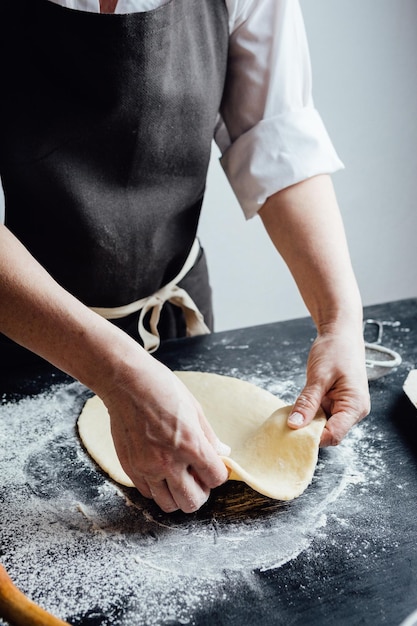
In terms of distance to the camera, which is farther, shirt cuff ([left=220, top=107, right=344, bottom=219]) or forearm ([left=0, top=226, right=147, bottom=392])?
shirt cuff ([left=220, top=107, right=344, bottom=219])

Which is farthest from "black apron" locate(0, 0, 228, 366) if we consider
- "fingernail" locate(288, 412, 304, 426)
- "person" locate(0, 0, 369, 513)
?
"fingernail" locate(288, 412, 304, 426)

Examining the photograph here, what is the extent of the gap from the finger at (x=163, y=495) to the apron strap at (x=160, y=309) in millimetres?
451

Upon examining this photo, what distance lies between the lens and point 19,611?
0.69 metres

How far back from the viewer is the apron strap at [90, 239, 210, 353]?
1.31m

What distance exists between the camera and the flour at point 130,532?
2.55 ft

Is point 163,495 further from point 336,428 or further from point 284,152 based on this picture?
point 284,152

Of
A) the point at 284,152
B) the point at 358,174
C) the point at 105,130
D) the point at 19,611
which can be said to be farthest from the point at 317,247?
the point at 358,174

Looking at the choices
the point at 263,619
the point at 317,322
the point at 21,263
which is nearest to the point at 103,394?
the point at 21,263

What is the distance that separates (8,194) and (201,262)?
46 cm

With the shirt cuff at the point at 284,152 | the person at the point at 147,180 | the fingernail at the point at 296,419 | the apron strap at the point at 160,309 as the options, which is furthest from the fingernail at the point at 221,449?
the shirt cuff at the point at 284,152

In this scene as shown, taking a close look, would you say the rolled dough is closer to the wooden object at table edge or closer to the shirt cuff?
the wooden object at table edge

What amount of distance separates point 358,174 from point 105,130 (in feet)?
5.30

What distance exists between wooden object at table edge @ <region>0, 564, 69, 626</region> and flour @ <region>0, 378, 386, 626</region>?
6cm

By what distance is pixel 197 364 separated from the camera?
1289mm
